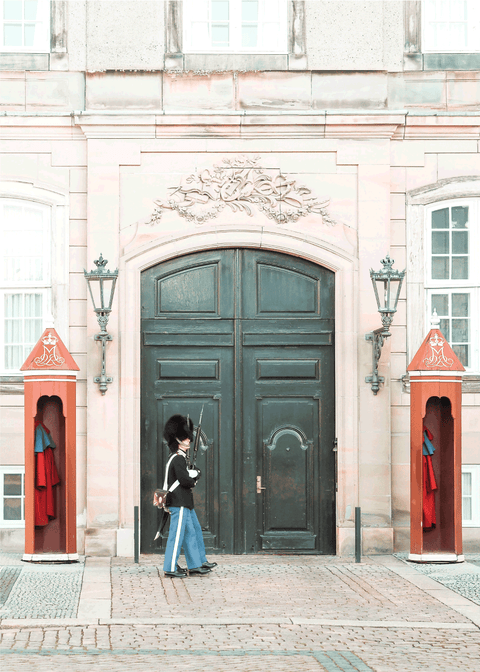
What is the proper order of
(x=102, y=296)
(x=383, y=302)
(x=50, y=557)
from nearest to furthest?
1. (x=50, y=557)
2. (x=102, y=296)
3. (x=383, y=302)

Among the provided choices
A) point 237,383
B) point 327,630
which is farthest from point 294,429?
point 327,630

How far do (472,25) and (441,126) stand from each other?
144 cm

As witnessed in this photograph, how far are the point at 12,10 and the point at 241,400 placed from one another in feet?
18.8

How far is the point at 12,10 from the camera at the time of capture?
43.5ft

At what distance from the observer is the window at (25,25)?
1314 centimetres

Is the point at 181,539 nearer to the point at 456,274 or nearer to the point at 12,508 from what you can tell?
the point at 12,508

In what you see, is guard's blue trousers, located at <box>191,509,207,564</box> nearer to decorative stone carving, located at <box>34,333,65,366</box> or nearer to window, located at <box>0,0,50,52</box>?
decorative stone carving, located at <box>34,333,65,366</box>

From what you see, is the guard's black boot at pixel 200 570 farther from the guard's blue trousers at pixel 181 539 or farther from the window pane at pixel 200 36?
the window pane at pixel 200 36

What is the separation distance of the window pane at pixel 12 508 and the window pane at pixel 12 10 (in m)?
6.05

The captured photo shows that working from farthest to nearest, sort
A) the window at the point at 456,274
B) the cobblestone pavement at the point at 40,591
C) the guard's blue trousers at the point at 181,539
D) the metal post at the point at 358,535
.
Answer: the window at the point at 456,274 → the metal post at the point at 358,535 → the guard's blue trousers at the point at 181,539 → the cobblestone pavement at the point at 40,591

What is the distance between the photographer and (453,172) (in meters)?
13.2

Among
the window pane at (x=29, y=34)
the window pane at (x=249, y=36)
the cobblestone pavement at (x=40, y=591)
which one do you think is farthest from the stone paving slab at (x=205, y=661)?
the window pane at (x=29, y=34)

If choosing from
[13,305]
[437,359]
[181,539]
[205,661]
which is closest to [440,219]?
[437,359]

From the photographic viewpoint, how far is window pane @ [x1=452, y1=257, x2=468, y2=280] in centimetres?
1327
